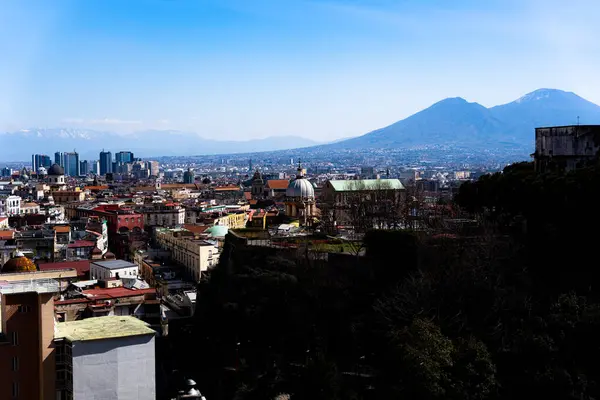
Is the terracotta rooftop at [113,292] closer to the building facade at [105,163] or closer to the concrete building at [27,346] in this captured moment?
the concrete building at [27,346]

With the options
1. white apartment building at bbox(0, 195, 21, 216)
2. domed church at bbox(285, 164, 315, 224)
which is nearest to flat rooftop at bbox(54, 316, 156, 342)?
domed church at bbox(285, 164, 315, 224)

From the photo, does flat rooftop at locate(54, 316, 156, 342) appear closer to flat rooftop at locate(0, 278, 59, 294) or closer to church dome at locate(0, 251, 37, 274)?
flat rooftop at locate(0, 278, 59, 294)

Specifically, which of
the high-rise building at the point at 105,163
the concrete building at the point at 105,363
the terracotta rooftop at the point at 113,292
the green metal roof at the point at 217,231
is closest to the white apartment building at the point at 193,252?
the green metal roof at the point at 217,231

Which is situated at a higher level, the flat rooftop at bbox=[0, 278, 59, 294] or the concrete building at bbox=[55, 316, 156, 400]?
the flat rooftop at bbox=[0, 278, 59, 294]

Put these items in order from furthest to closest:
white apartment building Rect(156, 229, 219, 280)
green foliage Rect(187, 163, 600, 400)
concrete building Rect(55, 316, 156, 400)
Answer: white apartment building Rect(156, 229, 219, 280) < green foliage Rect(187, 163, 600, 400) < concrete building Rect(55, 316, 156, 400)

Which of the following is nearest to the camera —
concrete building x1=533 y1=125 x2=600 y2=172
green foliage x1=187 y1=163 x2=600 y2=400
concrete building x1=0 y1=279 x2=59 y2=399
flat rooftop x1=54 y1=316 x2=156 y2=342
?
concrete building x1=0 y1=279 x2=59 y2=399
